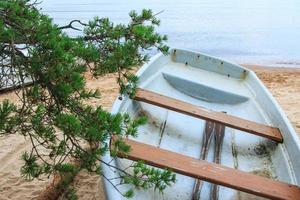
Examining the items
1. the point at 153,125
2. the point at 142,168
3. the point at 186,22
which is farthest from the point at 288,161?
the point at 186,22

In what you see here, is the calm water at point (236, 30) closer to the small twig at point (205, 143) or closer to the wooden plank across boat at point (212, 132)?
the wooden plank across boat at point (212, 132)

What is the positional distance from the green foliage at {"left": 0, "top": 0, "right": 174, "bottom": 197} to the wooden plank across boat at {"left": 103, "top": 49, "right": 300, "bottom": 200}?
605 mm

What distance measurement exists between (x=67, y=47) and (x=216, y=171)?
59.5 inches

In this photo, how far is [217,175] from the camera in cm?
270

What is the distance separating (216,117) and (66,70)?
247 cm

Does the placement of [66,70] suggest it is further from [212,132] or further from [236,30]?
[236,30]

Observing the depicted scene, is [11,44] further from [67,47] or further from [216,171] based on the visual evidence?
[216,171]

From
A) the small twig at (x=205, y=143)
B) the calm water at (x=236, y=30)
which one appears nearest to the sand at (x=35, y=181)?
the small twig at (x=205, y=143)

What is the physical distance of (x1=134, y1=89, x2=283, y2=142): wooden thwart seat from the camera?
12.0ft

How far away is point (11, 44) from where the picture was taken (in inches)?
63.6

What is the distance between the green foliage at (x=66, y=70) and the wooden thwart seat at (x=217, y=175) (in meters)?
0.75

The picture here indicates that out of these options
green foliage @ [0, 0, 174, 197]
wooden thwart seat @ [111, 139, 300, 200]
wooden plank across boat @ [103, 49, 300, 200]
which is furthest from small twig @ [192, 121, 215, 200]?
green foliage @ [0, 0, 174, 197]

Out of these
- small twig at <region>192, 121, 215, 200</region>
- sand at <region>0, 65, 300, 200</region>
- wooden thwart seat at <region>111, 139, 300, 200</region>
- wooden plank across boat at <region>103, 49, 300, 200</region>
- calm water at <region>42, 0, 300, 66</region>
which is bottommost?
calm water at <region>42, 0, 300, 66</region>

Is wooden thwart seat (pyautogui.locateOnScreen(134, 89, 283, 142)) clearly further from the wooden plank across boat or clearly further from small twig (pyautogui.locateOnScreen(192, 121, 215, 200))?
small twig (pyautogui.locateOnScreen(192, 121, 215, 200))
